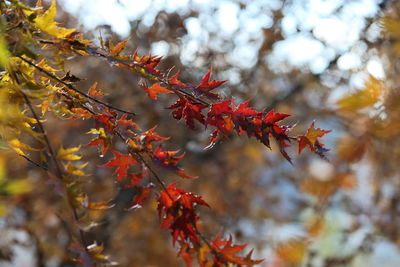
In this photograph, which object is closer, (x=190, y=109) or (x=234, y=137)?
(x=190, y=109)

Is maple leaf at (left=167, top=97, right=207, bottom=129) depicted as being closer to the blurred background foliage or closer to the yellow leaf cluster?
the blurred background foliage

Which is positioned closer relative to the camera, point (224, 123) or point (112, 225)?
point (224, 123)

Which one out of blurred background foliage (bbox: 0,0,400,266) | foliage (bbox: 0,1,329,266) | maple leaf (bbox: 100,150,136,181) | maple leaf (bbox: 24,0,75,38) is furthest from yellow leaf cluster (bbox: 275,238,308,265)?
maple leaf (bbox: 24,0,75,38)

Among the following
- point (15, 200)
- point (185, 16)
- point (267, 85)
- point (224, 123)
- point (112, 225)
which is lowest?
point (224, 123)

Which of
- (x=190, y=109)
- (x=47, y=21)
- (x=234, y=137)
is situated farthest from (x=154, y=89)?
(x=234, y=137)

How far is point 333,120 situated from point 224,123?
7.82 feet

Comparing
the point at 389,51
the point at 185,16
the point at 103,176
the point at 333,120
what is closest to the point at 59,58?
the point at 185,16

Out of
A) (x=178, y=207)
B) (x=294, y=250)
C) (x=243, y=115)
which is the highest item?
(x=294, y=250)

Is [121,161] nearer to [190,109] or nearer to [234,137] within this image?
[190,109]

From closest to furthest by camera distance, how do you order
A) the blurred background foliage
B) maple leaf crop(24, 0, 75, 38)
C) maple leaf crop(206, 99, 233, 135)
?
maple leaf crop(24, 0, 75, 38)
maple leaf crop(206, 99, 233, 135)
the blurred background foliage

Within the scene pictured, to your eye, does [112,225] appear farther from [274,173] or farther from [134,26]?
[274,173]

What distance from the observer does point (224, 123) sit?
2.76 ft

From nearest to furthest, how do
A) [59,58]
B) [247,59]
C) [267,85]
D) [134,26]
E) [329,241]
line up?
[59,58] < [134,26] < [247,59] < [267,85] < [329,241]

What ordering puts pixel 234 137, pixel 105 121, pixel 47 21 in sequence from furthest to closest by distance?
pixel 234 137
pixel 105 121
pixel 47 21
